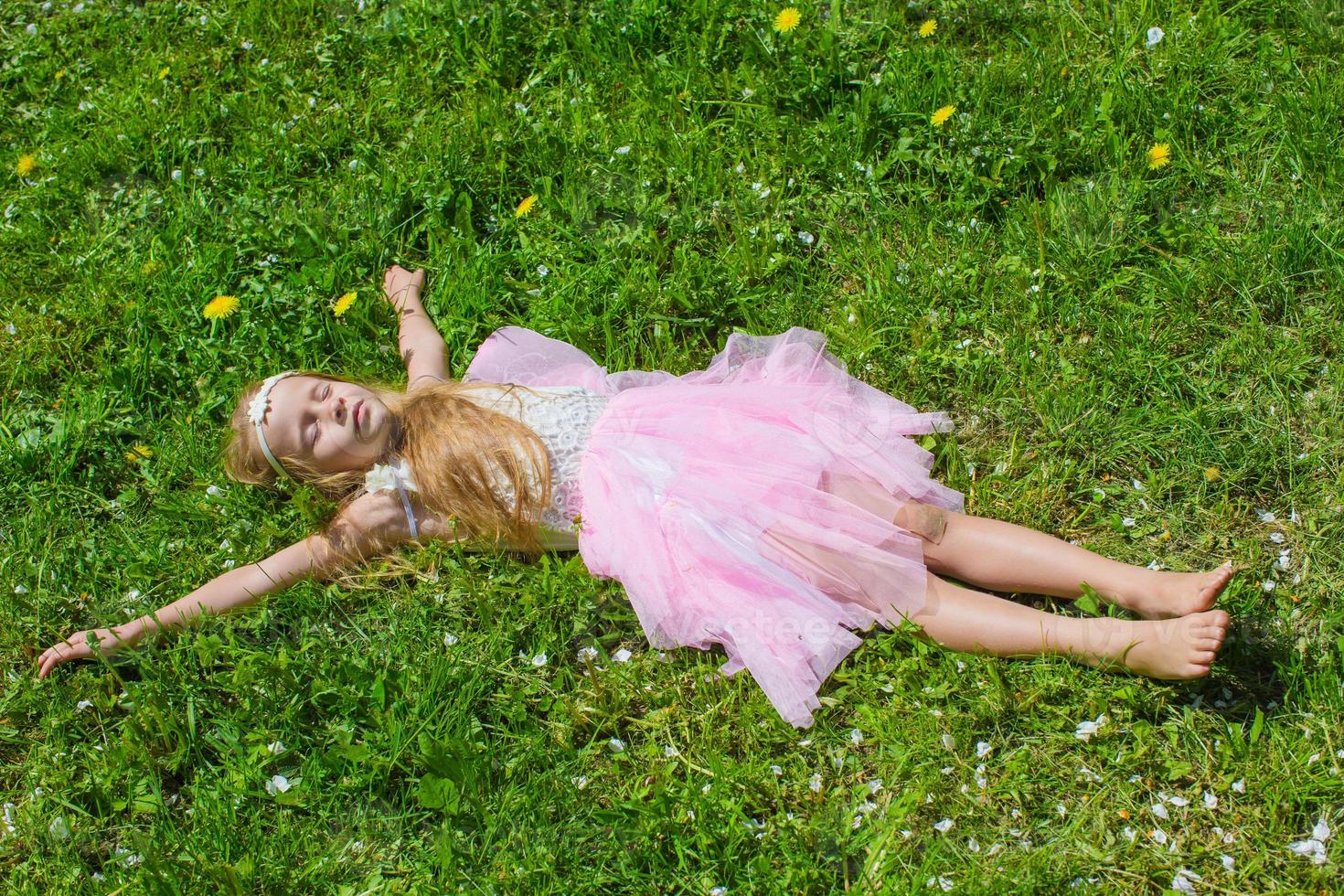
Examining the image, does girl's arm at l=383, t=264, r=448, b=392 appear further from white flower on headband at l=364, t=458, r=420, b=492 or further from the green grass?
white flower on headband at l=364, t=458, r=420, b=492

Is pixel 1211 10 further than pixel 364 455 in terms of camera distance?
Yes

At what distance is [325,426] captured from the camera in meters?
3.41

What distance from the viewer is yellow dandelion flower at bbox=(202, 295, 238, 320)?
3.90 metres

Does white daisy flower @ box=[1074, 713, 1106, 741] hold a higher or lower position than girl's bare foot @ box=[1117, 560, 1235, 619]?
lower

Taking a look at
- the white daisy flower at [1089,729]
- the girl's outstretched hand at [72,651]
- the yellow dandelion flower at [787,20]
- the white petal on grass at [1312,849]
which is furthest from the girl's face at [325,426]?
the white petal on grass at [1312,849]

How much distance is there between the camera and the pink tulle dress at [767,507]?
291 centimetres

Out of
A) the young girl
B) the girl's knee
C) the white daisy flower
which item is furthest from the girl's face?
the white daisy flower

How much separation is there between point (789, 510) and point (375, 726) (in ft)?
4.15

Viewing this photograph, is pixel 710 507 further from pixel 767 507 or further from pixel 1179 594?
pixel 1179 594

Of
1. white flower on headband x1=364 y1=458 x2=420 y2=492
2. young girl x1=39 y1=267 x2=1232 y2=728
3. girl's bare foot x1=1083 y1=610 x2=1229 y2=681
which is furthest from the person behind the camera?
white flower on headband x1=364 y1=458 x2=420 y2=492

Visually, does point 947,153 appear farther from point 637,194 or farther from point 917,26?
point 637,194

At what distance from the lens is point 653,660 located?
10.2ft

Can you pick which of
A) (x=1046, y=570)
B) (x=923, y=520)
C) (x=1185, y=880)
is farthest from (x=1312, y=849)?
(x=923, y=520)

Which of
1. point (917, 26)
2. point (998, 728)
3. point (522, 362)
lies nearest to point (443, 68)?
point (522, 362)
